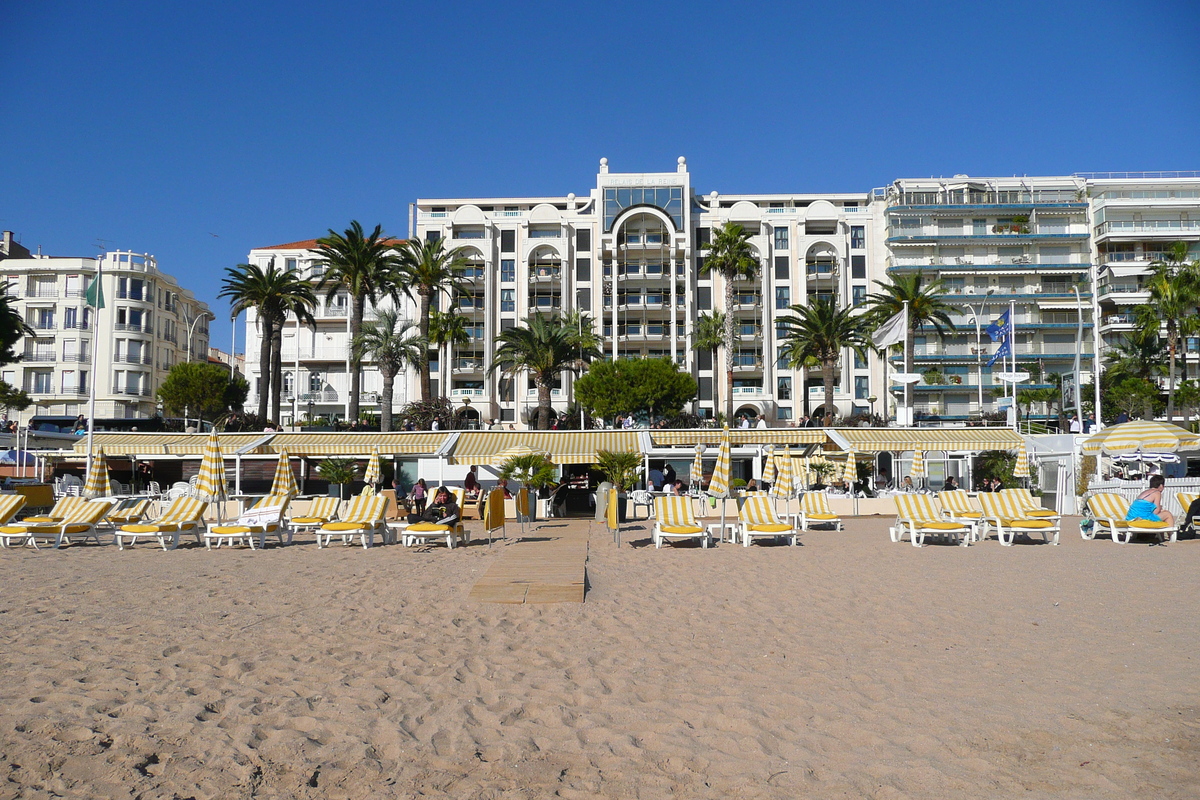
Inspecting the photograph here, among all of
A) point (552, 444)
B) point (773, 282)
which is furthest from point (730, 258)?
point (552, 444)

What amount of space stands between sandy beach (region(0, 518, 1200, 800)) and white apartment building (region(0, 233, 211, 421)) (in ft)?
196

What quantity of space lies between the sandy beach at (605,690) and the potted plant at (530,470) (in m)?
9.40

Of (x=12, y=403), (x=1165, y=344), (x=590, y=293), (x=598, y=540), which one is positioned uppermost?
(x=590, y=293)

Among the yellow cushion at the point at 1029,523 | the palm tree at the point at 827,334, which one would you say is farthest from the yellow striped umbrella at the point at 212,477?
the palm tree at the point at 827,334

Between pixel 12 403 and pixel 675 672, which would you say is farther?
pixel 12 403

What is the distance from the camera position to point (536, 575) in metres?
10.9

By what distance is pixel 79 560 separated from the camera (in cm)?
1348

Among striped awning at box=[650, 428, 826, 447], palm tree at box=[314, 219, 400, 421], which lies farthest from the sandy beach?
palm tree at box=[314, 219, 400, 421]

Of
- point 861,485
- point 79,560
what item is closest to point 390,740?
point 79,560

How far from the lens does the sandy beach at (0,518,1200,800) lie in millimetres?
4523

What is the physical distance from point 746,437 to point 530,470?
9.79m

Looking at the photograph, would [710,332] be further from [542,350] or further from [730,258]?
[542,350]

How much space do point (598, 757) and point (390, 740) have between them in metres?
1.21

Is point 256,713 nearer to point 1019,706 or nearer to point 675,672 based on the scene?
point 675,672
